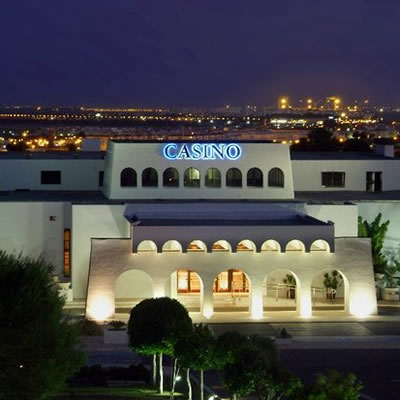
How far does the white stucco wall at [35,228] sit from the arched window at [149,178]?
396cm

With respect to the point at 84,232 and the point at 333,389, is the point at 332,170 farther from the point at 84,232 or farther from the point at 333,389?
the point at 333,389

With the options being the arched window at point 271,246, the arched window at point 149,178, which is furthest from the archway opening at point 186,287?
the arched window at point 149,178

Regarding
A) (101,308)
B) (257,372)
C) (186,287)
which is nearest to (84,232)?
(101,308)

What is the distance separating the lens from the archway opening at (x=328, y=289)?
164ft

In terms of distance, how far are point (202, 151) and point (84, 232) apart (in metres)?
7.13

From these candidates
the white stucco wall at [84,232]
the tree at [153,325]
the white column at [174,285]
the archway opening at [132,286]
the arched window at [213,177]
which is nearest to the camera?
the tree at [153,325]

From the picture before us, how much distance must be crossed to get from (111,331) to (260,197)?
45.8 feet

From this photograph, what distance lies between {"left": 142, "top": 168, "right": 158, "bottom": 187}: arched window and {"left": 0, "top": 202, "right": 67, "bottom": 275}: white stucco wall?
3955mm

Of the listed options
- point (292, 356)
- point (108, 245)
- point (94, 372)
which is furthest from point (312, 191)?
point (94, 372)

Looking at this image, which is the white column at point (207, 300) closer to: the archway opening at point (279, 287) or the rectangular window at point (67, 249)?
the archway opening at point (279, 287)

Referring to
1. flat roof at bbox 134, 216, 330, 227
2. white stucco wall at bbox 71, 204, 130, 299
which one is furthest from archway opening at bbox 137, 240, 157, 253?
white stucco wall at bbox 71, 204, 130, 299

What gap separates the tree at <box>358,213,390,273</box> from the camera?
51594mm

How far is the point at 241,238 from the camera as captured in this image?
154 feet

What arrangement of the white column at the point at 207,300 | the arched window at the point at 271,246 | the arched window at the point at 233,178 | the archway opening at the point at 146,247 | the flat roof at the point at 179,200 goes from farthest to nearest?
the arched window at the point at 233,178, the flat roof at the point at 179,200, the arched window at the point at 271,246, the archway opening at the point at 146,247, the white column at the point at 207,300
